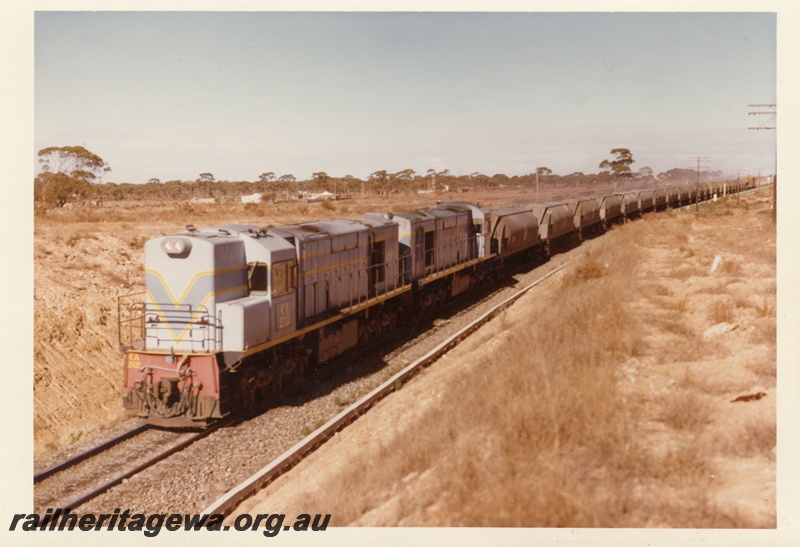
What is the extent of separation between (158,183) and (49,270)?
226ft

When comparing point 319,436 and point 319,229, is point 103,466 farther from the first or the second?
point 319,229

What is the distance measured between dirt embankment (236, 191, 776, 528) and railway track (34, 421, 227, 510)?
7.80 ft

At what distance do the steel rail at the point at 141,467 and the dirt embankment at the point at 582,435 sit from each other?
7.47 feet

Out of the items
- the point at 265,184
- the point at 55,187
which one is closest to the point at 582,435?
the point at 55,187

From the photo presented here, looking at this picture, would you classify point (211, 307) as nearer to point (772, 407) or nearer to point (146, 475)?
point (146, 475)

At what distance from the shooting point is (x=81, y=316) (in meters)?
19.4

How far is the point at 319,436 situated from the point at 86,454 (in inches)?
160

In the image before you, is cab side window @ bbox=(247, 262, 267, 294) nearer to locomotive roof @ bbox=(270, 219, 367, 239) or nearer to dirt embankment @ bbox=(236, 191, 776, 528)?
locomotive roof @ bbox=(270, 219, 367, 239)

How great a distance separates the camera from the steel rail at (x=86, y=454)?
34.4ft

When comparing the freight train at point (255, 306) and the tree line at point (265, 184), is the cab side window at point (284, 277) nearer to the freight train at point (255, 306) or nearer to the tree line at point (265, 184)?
the freight train at point (255, 306)

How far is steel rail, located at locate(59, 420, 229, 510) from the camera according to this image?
30.8 ft

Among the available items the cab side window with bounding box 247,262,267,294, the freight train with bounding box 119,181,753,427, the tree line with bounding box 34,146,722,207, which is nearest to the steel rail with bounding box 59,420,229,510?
the freight train with bounding box 119,181,753,427

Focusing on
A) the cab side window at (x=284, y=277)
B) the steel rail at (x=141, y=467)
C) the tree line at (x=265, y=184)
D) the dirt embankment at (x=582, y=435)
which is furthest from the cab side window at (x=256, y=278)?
the tree line at (x=265, y=184)
